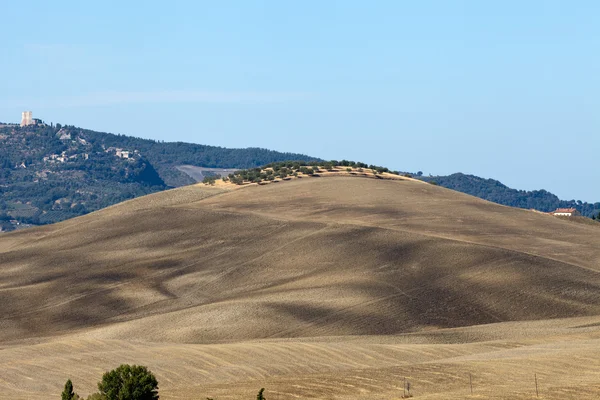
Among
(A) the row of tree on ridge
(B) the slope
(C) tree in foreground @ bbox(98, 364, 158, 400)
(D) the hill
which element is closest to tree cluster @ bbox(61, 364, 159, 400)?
(C) tree in foreground @ bbox(98, 364, 158, 400)

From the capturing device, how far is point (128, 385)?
4347 centimetres

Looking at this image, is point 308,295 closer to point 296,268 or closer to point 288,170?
point 296,268

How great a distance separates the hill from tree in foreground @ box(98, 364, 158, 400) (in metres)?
5.45

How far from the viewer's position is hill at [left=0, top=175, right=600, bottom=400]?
183ft

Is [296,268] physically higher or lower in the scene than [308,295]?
higher

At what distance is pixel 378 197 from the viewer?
12625 cm

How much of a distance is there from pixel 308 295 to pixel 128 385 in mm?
40800

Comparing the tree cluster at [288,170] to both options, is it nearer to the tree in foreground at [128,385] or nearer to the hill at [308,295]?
the hill at [308,295]

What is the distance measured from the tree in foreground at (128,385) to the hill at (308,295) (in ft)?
17.9

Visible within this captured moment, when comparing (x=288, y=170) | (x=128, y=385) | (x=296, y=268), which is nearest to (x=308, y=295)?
(x=296, y=268)

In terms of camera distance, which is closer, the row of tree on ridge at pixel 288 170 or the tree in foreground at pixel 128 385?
the tree in foreground at pixel 128 385

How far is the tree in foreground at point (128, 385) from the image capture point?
4353 cm

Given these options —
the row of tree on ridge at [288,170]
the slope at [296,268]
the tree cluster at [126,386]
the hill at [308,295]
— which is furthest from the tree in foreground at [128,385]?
the row of tree on ridge at [288,170]

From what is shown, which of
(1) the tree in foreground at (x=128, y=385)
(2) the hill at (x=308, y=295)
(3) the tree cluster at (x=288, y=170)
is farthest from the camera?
(3) the tree cluster at (x=288, y=170)
